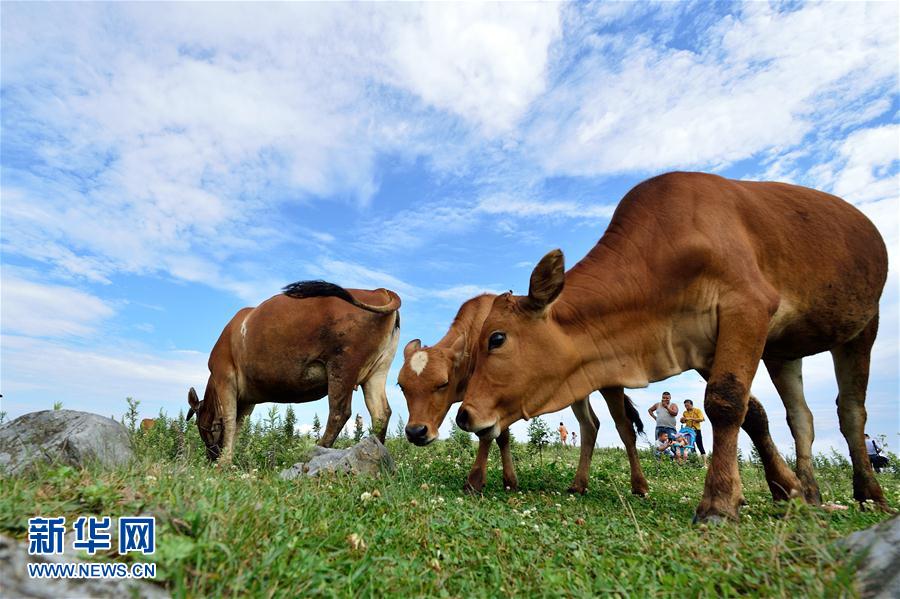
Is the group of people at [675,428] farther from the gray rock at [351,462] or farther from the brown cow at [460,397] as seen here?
the gray rock at [351,462]

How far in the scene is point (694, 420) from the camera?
61.9ft

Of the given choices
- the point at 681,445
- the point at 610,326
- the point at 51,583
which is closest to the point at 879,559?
the point at 610,326

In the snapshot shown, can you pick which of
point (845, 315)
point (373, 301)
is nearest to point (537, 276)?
point (845, 315)

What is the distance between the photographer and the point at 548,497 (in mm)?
7184

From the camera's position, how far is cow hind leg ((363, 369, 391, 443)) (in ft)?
35.4

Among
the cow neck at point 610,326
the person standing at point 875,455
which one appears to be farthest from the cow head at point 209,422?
the person standing at point 875,455

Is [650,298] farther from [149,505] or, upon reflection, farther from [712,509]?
[149,505]

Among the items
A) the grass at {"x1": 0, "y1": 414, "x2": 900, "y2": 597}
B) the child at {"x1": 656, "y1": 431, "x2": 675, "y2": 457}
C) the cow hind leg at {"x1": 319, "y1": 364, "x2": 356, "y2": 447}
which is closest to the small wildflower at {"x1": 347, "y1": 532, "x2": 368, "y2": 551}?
the grass at {"x1": 0, "y1": 414, "x2": 900, "y2": 597}

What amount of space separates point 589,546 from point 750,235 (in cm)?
384

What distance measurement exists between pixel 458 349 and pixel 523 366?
2.06m

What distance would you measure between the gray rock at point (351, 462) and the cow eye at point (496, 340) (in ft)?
7.14

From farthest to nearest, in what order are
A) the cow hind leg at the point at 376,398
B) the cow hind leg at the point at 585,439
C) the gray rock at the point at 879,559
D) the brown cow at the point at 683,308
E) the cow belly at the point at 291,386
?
the cow hind leg at the point at 376,398 < the cow belly at the point at 291,386 < the cow hind leg at the point at 585,439 < the brown cow at the point at 683,308 < the gray rock at the point at 879,559

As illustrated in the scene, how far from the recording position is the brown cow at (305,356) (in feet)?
33.0


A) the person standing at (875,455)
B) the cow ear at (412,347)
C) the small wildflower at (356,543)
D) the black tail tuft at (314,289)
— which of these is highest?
the black tail tuft at (314,289)
